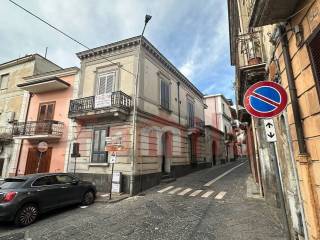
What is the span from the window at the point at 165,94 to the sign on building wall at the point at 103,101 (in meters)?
4.46

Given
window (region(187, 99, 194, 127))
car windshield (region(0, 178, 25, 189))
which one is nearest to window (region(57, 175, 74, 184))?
car windshield (region(0, 178, 25, 189))

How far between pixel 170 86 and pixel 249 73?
1026 centimetres

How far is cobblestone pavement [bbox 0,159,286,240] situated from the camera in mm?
5332

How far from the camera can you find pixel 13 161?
49.3 feet

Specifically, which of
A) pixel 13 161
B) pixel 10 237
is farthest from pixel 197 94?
pixel 10 237

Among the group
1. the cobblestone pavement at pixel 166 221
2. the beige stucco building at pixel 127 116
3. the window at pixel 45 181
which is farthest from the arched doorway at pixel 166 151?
the window at pixel 45 181

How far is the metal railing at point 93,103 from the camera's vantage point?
1131 centimetres

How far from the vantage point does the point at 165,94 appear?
1531 cm

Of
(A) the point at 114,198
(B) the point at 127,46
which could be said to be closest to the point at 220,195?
(A) the point at 114,198

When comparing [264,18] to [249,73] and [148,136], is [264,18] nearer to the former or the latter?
[249,73]

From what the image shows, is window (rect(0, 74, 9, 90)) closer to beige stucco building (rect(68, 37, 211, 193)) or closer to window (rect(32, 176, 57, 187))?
beige stucco building (rect(68, 37, 211, 193))

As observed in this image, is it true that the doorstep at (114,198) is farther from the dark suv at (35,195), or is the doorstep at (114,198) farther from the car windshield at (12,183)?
the car windshield at (12,183)

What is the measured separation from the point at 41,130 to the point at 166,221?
11.4 metres

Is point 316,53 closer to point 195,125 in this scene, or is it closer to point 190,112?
point 190,112
